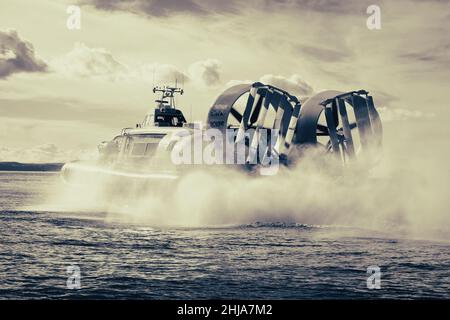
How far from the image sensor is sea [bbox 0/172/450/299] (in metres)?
14.1

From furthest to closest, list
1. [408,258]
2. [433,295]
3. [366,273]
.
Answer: [408,258]
[366,273]
[433,295]

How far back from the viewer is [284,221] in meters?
28.3

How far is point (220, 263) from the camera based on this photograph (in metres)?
17.6

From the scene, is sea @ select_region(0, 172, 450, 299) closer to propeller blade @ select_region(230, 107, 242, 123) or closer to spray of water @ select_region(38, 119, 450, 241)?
→ spray of water @ select_region(38, 119, 450, 241)

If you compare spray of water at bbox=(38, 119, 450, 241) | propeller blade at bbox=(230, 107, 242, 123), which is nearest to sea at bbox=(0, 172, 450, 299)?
spray of water at bbox=(38, 119, 450, 241)

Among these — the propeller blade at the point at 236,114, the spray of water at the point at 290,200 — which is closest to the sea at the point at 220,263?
the spray of water at the point at 290,200

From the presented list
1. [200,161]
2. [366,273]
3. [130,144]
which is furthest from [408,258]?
[130,144]

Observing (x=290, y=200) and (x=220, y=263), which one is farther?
(x=290, y=200)

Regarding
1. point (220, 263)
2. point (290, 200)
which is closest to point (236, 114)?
point (290, 200)

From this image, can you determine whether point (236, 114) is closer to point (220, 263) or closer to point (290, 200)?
point (290, 200)

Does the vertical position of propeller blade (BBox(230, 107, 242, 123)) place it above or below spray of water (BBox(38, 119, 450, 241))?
above

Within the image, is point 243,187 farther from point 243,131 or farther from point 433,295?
point 433,295

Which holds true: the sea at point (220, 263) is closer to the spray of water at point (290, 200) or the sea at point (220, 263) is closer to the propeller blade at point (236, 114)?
the spray of water at point (290, 200)

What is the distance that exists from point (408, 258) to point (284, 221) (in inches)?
415
